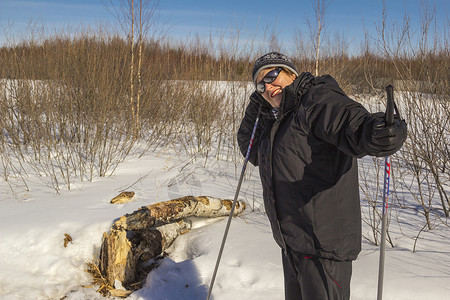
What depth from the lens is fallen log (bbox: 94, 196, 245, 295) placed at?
9.72 feet

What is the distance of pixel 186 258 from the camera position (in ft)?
11.0

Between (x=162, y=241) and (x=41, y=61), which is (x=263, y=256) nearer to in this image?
(x=162, y=241)

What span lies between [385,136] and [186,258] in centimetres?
259

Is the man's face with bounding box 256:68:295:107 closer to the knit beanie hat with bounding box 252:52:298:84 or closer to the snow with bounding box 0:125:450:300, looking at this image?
the knit beanie hat with bounding box 252:52:298:84

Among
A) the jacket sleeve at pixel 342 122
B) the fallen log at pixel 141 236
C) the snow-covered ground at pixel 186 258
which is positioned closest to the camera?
the jacket sleeve at pixel 342 122

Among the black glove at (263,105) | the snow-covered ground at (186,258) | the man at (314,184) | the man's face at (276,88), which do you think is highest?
the man's face at (276,88)

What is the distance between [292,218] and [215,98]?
561cm

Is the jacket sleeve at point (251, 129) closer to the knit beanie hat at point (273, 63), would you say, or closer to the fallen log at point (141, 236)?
the knit beanie hat at point (273, 63)

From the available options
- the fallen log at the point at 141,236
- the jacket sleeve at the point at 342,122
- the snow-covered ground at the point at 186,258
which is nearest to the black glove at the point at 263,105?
the jacket sleeve at the point at 342,122

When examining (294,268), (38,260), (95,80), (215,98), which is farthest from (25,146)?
(294,268)

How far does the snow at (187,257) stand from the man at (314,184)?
1162 mm

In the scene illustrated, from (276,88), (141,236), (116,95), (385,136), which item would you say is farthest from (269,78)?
(116,95)

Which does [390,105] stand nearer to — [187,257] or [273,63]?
[273,63]

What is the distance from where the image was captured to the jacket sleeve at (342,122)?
1167 mm
